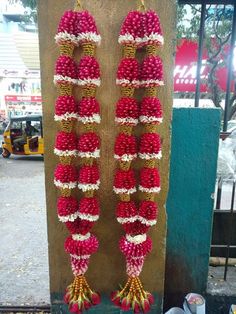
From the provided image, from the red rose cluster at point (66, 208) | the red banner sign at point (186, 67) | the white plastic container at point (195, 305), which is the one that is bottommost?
the white plastic container at point (195, 305)

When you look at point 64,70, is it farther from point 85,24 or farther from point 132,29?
point 132,29

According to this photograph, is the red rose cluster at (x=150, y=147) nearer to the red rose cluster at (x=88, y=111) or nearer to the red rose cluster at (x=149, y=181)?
the red rose cluster at (x=149, y=181)

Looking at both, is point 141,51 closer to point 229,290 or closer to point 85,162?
point 85,162

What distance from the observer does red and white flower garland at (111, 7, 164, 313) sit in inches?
56.6

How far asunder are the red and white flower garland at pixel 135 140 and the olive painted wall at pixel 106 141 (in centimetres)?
13

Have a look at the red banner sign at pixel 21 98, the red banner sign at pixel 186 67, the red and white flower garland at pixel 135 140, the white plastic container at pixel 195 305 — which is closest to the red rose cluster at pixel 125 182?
the red and white flower garland at pixel 135 140

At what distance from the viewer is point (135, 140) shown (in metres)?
1.57

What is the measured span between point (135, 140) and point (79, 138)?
300 mm

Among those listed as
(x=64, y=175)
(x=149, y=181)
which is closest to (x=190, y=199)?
(x=149, y=181)

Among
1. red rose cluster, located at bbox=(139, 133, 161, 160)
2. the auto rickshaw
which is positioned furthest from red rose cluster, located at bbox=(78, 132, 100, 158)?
the auto rickshaw

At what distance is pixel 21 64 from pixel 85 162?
50.5 feet

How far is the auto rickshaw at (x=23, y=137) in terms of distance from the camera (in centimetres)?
1120

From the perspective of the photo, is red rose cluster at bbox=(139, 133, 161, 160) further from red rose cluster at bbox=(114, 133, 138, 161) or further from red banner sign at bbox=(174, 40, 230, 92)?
red banner sign at bbox=(174, 40, 230, 92)

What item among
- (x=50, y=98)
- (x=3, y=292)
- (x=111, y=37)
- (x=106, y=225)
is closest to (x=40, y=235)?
(x=3, y=292)
